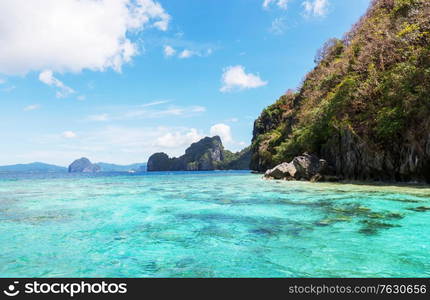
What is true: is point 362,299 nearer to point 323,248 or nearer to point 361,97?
point 323,248

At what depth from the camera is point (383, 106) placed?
2486 centimetres

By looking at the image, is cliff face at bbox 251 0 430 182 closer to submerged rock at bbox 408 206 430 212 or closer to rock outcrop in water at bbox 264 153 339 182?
rock outcrop in water at bbox 264 153 339 182

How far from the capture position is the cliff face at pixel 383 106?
847 inches

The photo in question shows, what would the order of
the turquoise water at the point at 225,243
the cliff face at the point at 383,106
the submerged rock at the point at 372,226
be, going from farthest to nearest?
the cliff face at the point at 383,106 → the submerged rock at the point at 372,226 → the turquoise water at the point at 225,243

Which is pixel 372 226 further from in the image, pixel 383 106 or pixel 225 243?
pixel 383 106

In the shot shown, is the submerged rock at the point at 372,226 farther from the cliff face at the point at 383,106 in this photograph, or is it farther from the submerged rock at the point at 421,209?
the cliff face at the point at 383,106

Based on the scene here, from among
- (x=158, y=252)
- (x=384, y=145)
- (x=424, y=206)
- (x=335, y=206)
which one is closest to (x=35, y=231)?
(x=158, y=252)

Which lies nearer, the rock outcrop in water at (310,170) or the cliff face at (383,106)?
the cliff face at (383,106)

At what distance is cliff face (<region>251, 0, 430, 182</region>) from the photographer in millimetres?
21516

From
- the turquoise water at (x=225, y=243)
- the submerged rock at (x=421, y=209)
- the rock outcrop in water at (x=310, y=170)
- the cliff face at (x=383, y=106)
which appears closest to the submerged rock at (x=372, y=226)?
the turquoise water at (x=225, y=243)


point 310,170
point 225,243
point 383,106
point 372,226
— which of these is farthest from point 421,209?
point 310,170

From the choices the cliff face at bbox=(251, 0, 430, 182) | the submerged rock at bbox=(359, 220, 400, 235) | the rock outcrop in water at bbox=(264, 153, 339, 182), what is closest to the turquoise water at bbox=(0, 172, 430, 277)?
the submerged rock at bbox=(359, 220, 400, 235)

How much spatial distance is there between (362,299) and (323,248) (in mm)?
2586

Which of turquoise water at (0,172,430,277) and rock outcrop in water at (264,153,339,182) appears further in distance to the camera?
rock outcrop in water at (264,153,339,182)
